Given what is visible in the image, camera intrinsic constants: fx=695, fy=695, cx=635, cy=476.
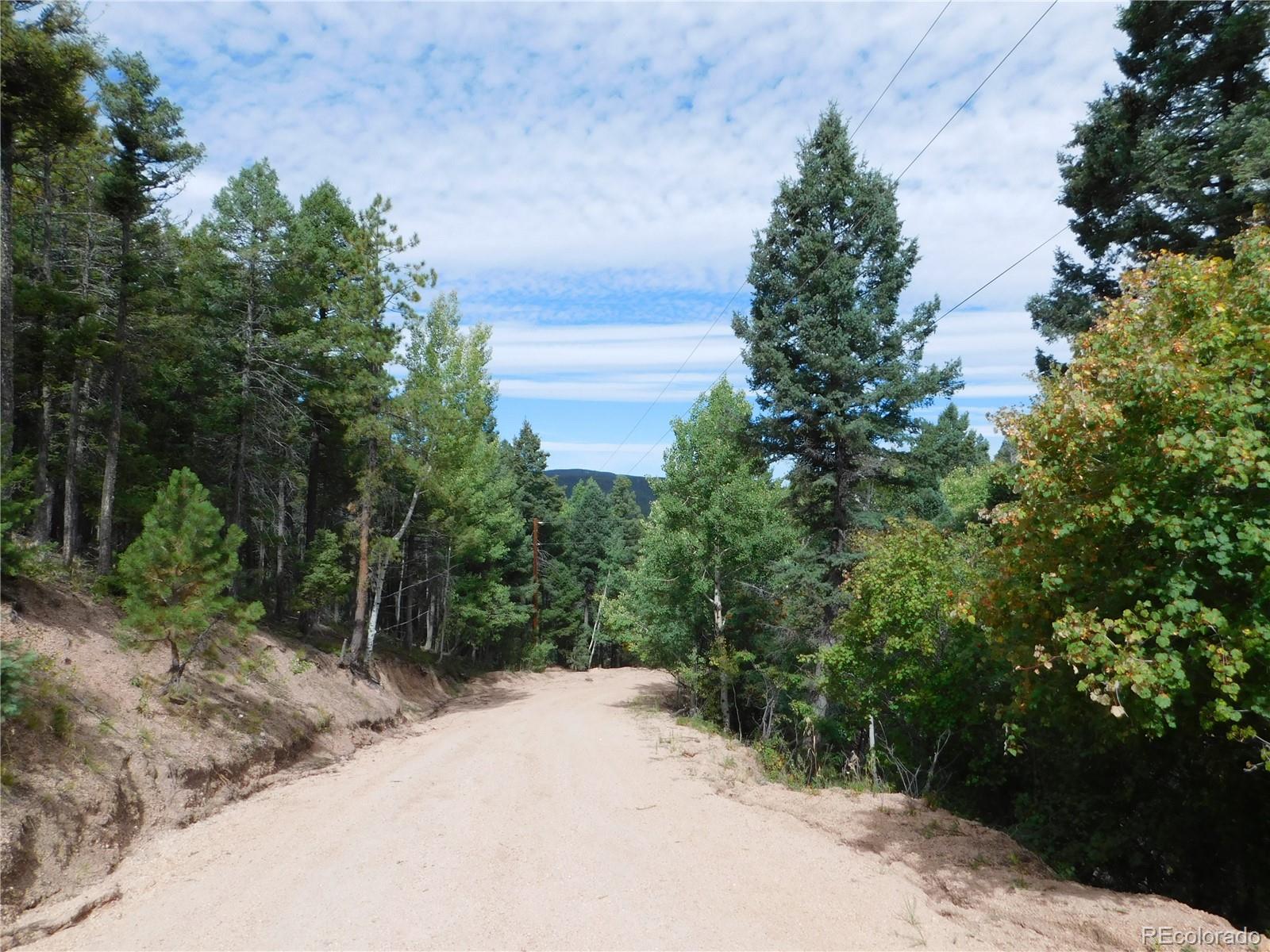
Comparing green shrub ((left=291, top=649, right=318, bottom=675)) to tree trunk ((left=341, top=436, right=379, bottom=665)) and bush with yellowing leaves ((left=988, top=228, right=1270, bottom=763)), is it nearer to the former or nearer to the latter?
tree trunk ((left=341, top=436, right=379, bottom=665))

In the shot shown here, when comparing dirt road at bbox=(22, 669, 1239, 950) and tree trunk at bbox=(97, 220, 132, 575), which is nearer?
dirt road at bbox=(22, 669, 1239, 950)

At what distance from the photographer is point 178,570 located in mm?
10359

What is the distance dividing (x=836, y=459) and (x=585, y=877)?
1324cm

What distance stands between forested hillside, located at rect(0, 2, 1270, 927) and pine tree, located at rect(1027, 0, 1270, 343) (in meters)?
0.06

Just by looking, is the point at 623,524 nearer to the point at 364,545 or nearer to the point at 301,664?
the point at 364,545

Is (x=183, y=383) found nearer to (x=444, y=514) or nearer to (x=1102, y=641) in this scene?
(x=444, y=514)

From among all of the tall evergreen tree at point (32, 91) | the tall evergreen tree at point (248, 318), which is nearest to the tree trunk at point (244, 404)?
the tall evergreen tree at point (248, 318)

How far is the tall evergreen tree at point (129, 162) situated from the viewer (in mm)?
14023

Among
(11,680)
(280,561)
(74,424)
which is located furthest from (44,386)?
(11,680)

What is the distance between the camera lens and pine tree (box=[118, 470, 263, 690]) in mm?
10070

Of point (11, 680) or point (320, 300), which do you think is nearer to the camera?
point (11, 680)

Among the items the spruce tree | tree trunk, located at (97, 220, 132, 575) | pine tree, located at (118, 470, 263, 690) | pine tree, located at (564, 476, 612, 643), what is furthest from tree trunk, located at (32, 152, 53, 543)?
pine tree, located at (564, 476, 612, 643)

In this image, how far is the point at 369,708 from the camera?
62.2ft

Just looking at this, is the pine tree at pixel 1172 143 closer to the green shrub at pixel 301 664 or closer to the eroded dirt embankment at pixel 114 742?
the eroded dirt embankment at pixel 114 742
